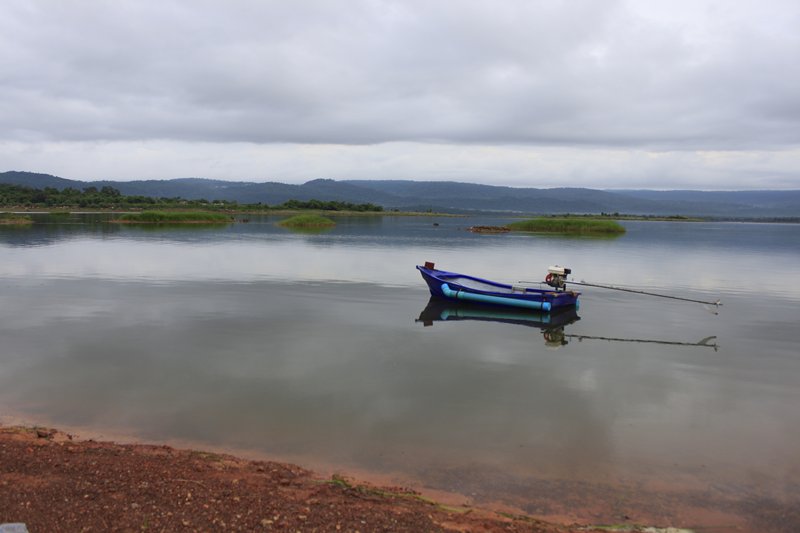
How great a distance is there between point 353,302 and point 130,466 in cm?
1618

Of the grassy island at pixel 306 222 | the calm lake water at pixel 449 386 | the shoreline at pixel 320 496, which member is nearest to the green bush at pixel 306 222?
the grassy island at pixel 306 222

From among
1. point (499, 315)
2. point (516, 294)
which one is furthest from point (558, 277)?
point (499, 315)

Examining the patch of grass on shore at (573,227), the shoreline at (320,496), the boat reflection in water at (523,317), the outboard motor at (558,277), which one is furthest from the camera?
the patch of grass on shore at (573,227)

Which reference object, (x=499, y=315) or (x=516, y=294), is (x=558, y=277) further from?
(x=499, y=315)

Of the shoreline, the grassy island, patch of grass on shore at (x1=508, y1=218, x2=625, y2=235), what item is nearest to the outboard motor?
the shoreline

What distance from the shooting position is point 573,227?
9206 cm

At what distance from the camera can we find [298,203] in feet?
502

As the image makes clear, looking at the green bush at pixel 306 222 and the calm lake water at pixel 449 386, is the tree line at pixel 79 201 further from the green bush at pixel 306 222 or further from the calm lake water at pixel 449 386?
the calm lake water at pixel 449 386

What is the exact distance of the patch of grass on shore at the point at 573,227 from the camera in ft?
294

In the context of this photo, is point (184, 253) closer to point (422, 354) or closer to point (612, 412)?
point (422, 354)

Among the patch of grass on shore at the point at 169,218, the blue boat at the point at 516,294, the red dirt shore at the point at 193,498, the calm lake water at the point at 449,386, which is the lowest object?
the calm lake water at the point at 449,386

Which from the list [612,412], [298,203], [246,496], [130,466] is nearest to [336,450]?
[246,496]

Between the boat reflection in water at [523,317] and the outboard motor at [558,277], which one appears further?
the outboard motor at [558,277]

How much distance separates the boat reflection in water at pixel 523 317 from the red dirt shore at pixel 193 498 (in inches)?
478
